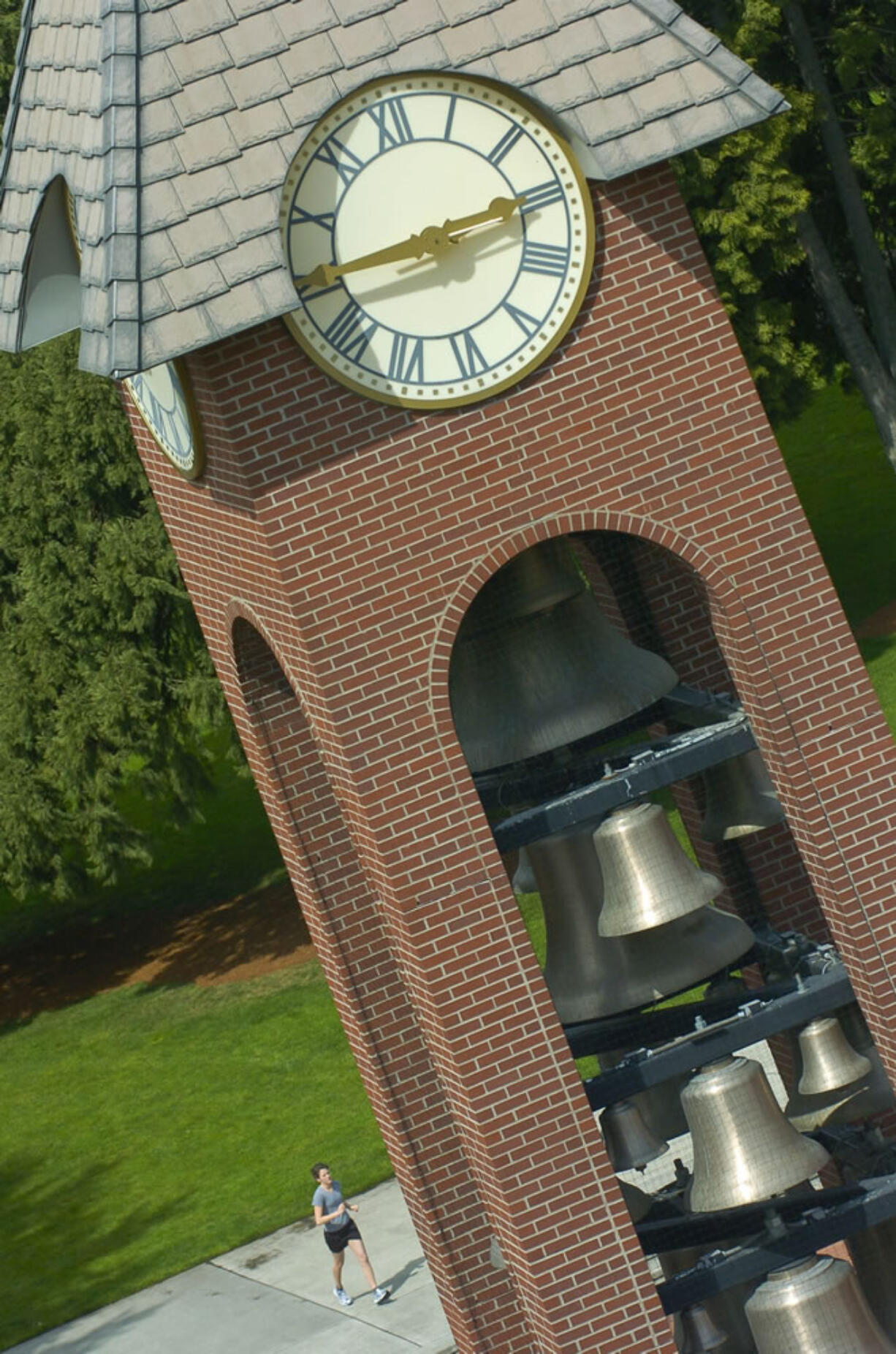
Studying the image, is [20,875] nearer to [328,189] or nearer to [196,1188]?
[196,1188]

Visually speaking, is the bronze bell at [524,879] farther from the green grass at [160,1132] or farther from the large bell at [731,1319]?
the green grass at [160,1132]

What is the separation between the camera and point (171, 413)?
9.10 m

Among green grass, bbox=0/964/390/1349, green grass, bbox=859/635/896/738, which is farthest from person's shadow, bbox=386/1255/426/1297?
green grass, bbox=859/635/896/738

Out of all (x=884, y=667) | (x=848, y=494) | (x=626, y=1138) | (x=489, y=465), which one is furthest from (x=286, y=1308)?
(x=848, y=494)

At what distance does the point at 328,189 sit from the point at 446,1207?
4883 mm

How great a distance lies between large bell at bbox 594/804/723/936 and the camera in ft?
29.9

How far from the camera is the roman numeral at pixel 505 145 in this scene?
26.8 ft

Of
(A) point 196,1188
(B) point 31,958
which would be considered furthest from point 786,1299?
(B) point 31,958

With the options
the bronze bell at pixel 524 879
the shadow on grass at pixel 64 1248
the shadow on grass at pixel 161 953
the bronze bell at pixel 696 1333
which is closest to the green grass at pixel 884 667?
the shadow on grass at pixel 161 953

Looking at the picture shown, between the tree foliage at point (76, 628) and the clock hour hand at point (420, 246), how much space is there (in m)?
16.2

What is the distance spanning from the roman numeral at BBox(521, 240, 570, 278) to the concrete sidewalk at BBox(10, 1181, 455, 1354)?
990 centimetres

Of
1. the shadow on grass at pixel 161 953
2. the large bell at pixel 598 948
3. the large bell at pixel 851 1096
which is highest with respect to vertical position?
the shadow on grass at pixel 161 953

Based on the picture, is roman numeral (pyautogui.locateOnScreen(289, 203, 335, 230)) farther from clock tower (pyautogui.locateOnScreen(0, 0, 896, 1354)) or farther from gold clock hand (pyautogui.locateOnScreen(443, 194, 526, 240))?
gold clock hand (pyautogui.locateOnScreen(443, 194, 526, 240))

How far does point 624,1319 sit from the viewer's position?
8852 mm
